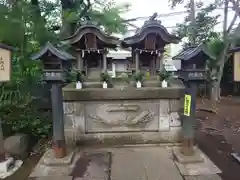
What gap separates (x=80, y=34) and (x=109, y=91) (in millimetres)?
1737

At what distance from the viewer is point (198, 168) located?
15.5 feet

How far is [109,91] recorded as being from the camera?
19.1 ft

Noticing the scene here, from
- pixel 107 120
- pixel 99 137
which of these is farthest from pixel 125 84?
pixel 99 137

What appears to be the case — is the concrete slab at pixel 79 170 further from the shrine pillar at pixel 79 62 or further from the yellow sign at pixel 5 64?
the shrine pillar at pixel 79 62

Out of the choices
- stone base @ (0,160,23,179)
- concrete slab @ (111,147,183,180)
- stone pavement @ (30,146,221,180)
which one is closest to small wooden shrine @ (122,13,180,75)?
concrete slab @ (111,147,183,180)

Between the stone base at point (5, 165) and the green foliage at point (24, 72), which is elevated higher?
the green foliage at point (24, 72)

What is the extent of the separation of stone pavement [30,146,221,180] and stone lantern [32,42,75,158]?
1.70 feet

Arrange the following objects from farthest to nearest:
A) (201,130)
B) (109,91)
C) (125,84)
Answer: (201,130) → (125,84) → (109,91)

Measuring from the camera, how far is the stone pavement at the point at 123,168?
4469 mm

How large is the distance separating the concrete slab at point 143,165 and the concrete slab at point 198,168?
146 mm

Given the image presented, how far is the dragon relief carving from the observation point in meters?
5.94

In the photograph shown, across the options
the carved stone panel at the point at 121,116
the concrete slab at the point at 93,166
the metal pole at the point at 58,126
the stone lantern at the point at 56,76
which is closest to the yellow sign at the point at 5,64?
the stone lantern at the point at 56,76

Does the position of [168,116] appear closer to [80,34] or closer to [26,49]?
[80,34]

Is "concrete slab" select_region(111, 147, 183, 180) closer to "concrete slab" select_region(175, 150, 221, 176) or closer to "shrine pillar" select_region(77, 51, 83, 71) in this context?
"concrete slab" select_region(175, 150, 221, 176)
